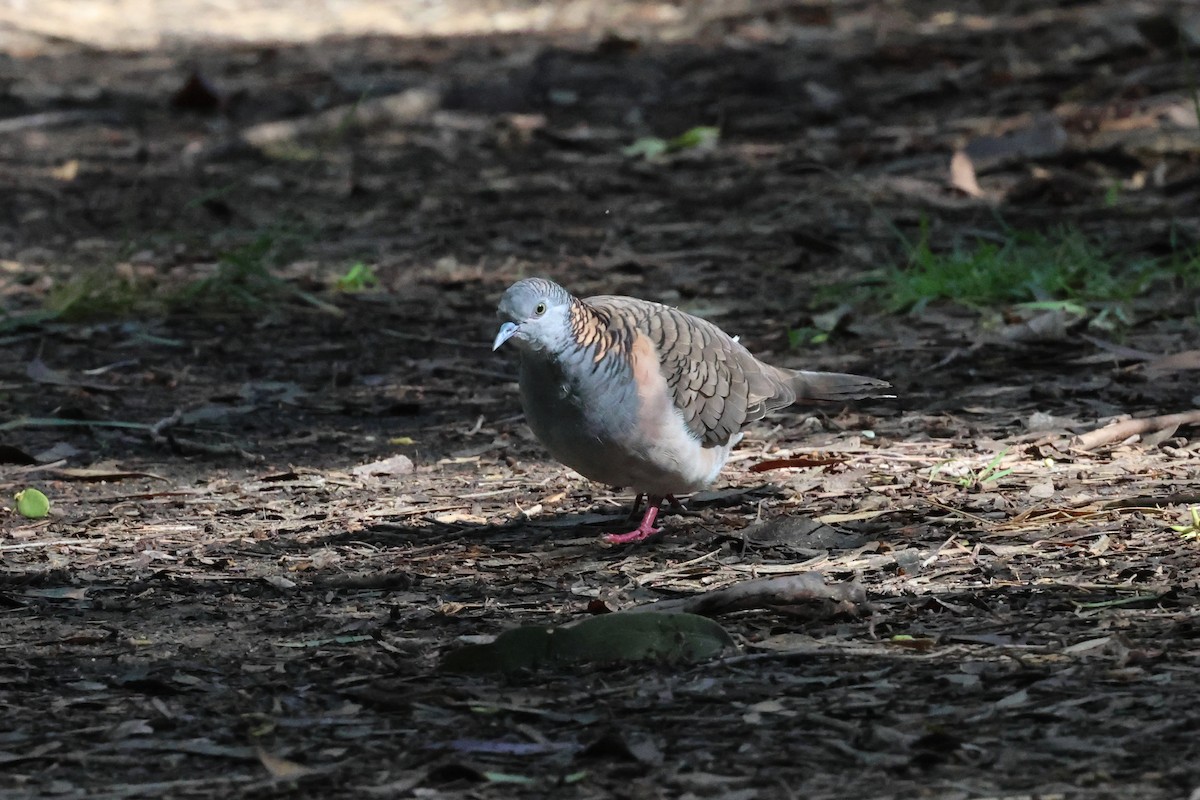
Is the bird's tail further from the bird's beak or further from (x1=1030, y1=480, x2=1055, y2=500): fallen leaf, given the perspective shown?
the bird's beak

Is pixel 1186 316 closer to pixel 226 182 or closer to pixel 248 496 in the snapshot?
pixel 248 496

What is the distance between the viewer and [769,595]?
373 cm

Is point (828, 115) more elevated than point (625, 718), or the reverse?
point (828, 115)

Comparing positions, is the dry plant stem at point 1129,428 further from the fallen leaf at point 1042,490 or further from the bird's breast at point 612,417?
the bird's breast at point 612,417

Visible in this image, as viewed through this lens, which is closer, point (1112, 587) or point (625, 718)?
point (625, 718)

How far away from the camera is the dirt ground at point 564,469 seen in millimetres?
3107

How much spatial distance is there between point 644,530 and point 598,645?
1.14 m

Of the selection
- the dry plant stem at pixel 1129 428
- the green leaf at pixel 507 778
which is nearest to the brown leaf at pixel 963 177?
the dry plant stem at pixel 1129 428

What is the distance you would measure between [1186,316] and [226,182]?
18.6 ft

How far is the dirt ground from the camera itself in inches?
122

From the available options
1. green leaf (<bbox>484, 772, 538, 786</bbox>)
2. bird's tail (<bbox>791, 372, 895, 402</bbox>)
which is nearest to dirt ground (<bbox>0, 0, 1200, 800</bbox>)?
green leaf (<bbox>484, 772, 538, 786</bbox>)

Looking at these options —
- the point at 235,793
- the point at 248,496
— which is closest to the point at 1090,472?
the point at 248,496

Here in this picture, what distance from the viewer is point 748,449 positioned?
555cm

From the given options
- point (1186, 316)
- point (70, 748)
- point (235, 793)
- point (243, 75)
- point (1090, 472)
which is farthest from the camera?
point (243, 75)
